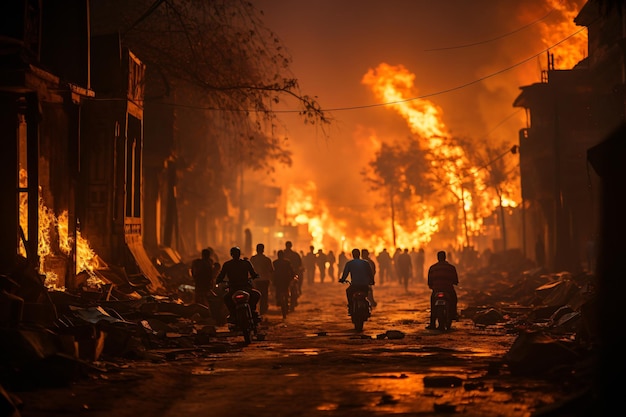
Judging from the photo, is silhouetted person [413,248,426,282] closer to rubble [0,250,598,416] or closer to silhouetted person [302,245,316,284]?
silhouetted person [302,245,316,284]

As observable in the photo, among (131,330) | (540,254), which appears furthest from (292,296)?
(540,254)

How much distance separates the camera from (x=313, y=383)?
417 inches

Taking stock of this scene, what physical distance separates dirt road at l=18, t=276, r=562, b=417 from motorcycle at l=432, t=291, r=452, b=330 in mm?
1867

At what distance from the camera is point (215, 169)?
65.9 meters

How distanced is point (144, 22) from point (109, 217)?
10048 mm

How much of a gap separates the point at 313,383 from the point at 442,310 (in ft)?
29.5

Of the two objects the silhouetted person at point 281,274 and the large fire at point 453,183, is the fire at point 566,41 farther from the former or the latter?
the silhouetted person at point 281,274

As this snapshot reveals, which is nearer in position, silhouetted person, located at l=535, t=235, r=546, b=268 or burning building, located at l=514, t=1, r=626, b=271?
burning building, located at l=514, t=1, r=626, b=271

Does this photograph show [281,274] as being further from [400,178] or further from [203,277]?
[400,178]

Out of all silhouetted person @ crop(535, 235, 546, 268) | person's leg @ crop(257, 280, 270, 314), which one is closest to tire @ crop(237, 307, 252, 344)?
person's leg @ crop(257, 280, 270, 314)

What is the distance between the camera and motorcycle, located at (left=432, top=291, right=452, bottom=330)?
749 inches

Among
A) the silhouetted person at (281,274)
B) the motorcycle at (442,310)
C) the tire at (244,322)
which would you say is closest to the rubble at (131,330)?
the tire at (244,322)

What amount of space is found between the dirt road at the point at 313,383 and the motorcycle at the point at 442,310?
1867 mm

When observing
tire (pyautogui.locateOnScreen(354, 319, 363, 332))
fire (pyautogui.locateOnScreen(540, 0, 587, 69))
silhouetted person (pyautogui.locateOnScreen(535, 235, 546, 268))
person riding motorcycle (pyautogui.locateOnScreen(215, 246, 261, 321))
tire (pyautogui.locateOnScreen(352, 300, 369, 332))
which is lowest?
tire (pyautogui.locateOnScreen(354, 319, 363, 332))
